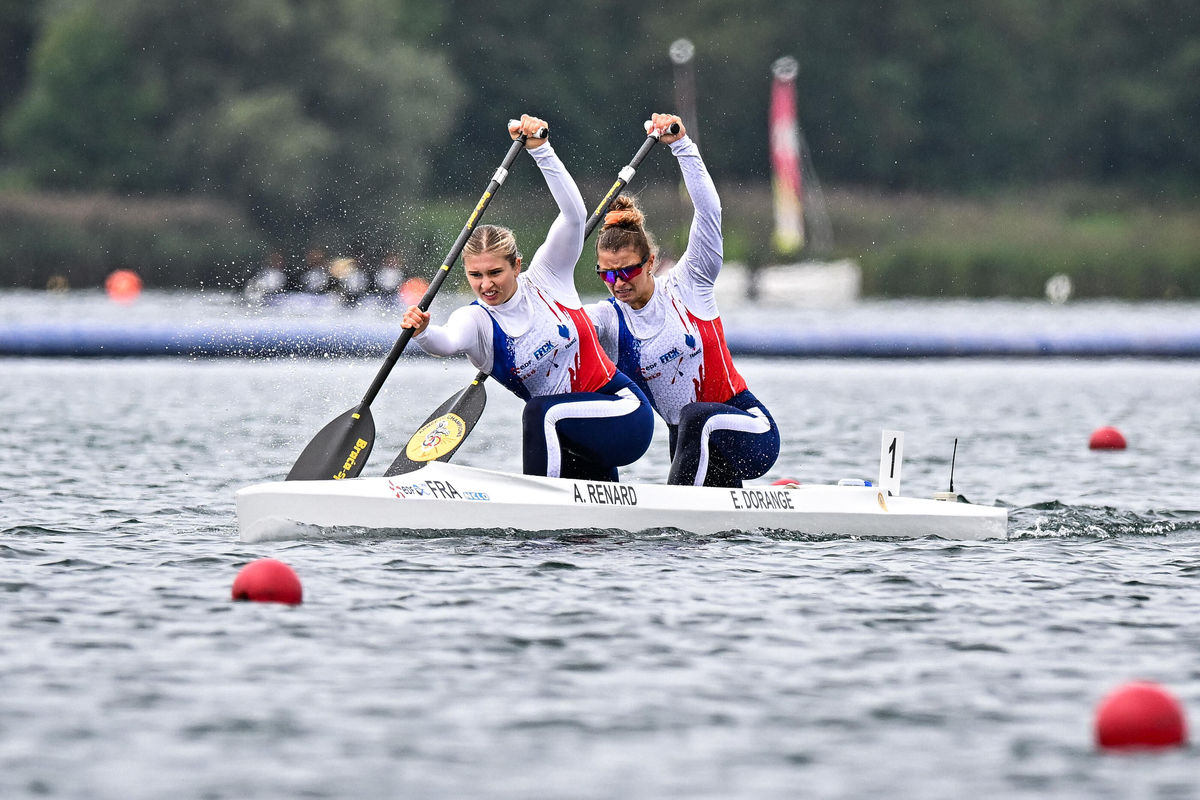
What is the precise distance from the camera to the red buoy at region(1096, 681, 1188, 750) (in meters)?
5.21

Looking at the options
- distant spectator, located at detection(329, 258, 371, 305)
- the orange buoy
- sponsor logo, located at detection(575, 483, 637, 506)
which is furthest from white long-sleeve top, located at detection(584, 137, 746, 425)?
the orange buoy

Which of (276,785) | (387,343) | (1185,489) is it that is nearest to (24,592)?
(276,785)

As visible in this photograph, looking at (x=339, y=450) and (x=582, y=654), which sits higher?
(x=339, y=450)

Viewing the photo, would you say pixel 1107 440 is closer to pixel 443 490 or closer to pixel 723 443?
pixel 723 443

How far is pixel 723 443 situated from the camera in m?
8.95

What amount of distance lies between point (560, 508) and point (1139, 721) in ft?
12.2

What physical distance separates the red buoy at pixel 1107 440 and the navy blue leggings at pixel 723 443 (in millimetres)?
5642

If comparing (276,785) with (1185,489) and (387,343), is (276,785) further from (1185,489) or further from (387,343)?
(387,343)

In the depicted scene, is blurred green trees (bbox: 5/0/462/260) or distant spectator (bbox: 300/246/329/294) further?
blurred green trees (bbox: 5/0/462/260)

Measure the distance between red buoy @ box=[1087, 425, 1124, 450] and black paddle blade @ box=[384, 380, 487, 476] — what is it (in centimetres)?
645

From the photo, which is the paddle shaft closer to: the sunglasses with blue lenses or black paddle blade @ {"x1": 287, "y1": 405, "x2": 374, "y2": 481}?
black paddle blade @ {"x1": 287, "y1": 405, "x2": 374, "y2": 481}

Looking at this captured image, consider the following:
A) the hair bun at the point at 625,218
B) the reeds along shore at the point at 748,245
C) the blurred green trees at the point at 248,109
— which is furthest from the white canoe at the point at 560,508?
the blurred green trees at the point at 248,109

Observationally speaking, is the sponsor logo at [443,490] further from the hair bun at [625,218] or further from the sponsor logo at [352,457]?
the hair bun at [625,218]

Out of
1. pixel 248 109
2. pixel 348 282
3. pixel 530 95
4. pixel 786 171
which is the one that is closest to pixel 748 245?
pixel 786 171
